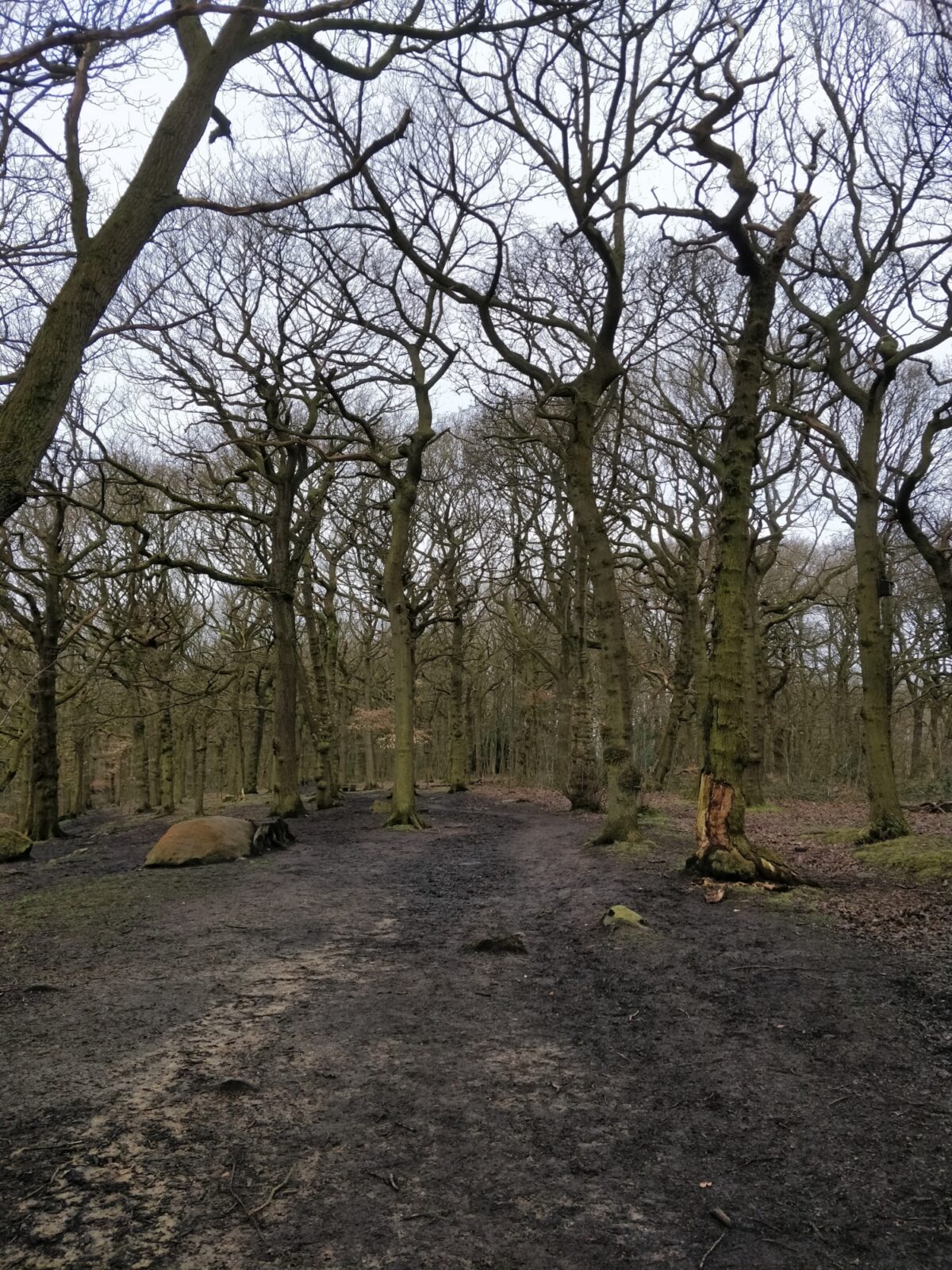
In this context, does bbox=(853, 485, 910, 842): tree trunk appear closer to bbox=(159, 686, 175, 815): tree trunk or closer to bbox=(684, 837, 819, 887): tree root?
bbox=(684, 837, 819, 887): tree root

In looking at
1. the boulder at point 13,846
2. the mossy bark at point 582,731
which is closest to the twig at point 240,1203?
the boulder at point 13,846

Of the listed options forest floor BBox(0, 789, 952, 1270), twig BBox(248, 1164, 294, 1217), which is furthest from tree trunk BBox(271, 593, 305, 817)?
twig BBox(248, 1164, 294, 1217)

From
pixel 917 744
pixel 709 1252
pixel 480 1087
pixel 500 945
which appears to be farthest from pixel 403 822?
pixel 917 744

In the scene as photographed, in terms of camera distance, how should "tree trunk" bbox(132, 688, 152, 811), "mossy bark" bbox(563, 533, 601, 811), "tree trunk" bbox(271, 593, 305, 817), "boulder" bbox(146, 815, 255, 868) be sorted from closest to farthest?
"boulder" bbox(146, 815, 255, 868), "tree trunk" bbox(271, 593, 305, 817), "mossy bark" bbox(563, 533, 601, 811), "tree trunk" bbox(132, 688, 152, 811)

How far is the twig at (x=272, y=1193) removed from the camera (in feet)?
8.53

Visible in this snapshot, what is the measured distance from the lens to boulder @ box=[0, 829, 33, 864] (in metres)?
12.4

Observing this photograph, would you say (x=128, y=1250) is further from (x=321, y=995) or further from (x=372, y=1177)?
(x=321, y=995)

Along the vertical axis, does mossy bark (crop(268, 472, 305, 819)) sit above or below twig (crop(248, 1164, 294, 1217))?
above

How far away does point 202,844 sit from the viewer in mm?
10492

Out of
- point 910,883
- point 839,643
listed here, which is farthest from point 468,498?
point 910,883

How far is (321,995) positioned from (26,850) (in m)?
10.3

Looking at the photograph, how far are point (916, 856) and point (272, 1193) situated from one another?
821cm

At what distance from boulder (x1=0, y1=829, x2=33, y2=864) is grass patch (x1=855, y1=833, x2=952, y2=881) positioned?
12427 millimetres

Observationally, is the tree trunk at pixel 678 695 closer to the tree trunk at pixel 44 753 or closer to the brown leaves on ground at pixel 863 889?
the brown leaves on ground at pixel 863 889
